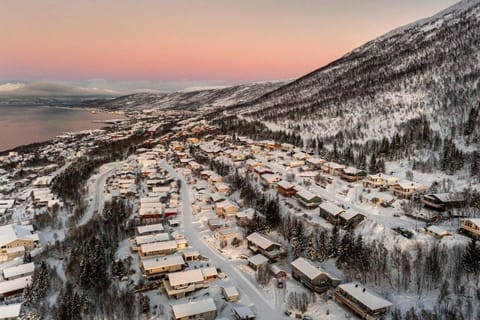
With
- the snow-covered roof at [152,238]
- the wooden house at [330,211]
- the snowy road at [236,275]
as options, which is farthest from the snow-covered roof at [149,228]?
the wooden house at [330,211]

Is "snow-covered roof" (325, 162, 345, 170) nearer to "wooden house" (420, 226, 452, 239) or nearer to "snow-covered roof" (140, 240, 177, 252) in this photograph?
"wooden house" (420, 226, 452, 239)

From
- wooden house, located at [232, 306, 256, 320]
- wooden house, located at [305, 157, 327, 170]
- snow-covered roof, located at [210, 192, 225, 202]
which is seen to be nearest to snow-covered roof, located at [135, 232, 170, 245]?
snow-covered roof, located at [210, 192, 225, 202]

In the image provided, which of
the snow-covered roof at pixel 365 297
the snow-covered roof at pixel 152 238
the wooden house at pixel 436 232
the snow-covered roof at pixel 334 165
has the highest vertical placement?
the snow-covered roof at pixel 334 165

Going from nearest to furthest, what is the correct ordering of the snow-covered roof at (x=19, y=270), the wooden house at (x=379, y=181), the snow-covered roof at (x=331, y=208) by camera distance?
the snow-covered roof at (x=19, y=270)
the snow-covered roof at (x=331, y=208)
the wooden house at (x=379, y=181)

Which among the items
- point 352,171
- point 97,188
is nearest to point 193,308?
point 352,171

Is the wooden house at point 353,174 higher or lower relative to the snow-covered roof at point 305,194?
higher

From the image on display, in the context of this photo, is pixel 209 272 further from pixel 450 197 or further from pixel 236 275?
pixel 450 197

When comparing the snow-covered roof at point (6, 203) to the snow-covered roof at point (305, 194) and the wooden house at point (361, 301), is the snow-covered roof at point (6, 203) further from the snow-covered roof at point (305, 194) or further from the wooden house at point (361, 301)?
the wooden house at point (361, 301)
